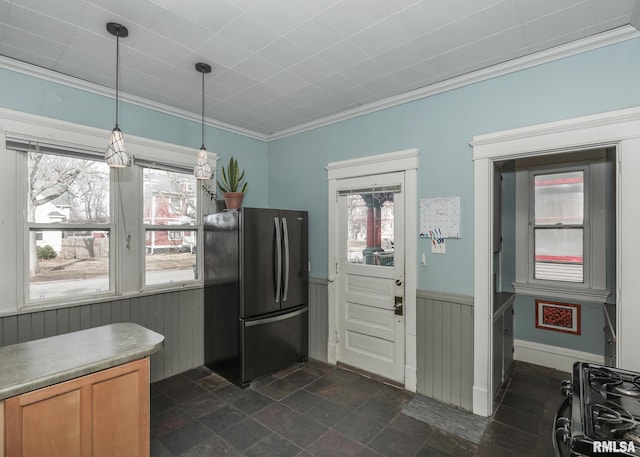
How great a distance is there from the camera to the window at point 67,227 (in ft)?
8.09

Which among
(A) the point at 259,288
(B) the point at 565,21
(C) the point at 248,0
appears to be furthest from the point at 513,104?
(A) the point at 259,288

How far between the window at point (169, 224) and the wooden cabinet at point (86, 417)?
1594 millimetres

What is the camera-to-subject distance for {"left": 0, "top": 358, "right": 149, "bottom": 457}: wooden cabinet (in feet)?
4.44

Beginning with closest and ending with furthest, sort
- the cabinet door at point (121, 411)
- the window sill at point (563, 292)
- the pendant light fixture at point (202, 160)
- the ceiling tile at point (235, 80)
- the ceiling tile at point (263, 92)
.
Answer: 1. the cabinet door at point (121, 411)
2. the pendant light fixture at point (202, 160)
3. the ceiling tile at point (235, 80)
4. the ceiling tile at point (263, 92)
5. the window sill at point (563, 292)

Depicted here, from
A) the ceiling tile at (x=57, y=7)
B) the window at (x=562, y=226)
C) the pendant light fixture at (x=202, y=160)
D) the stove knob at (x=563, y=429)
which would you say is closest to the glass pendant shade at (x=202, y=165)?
the pendant light fixture at (x=202, y=160)

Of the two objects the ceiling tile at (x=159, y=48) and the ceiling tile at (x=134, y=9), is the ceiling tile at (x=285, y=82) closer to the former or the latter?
the ceiling tile at (x=159, y=48)

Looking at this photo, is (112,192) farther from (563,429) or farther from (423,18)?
(563,429)

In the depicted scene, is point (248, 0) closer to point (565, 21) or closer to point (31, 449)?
point (565, 21)

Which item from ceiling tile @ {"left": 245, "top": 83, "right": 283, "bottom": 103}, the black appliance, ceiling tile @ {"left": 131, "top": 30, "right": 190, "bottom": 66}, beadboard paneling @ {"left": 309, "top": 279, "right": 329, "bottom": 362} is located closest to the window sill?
the black appliance

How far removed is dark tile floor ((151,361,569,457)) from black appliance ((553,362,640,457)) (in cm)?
99

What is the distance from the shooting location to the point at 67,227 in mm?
2590

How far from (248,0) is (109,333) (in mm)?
2103

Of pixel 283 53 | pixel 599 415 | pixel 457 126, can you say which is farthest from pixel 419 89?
pixel 599 415

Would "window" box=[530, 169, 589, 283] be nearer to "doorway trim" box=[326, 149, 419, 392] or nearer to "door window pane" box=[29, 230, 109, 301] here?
"doorway trim" box=[326, 149, 419, 392]
